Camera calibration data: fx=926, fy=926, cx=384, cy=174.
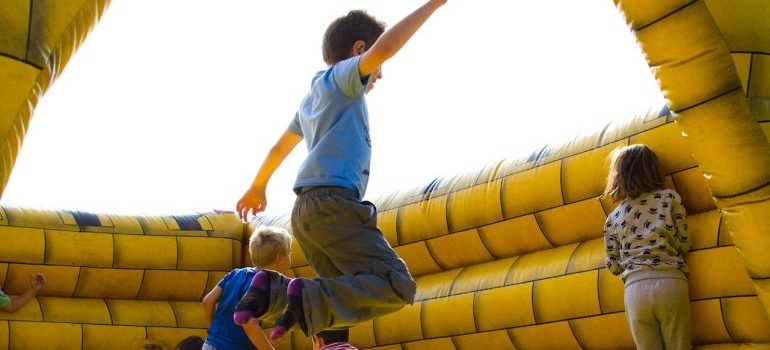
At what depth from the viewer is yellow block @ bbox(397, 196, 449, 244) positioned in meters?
3.01

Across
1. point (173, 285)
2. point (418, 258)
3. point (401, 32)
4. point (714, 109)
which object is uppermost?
point (401, 32)

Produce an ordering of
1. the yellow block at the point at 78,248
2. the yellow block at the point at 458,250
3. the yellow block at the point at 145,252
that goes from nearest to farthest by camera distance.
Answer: the yellow block at the point at 458,250 < the yellow block at the point at 78,248 < the yellow block at the point at 145,252

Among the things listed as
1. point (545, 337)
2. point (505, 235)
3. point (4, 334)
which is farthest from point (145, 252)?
point (545, 337)

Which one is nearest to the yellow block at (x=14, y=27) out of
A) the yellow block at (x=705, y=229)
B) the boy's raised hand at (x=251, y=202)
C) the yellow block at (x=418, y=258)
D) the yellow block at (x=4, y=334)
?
the boy's raised hand at (x=251, y=202)

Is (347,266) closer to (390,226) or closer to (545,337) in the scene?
(545,337)

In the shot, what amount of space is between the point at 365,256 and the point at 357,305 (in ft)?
0.32

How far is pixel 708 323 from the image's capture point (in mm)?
2150

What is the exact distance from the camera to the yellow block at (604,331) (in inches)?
92.8

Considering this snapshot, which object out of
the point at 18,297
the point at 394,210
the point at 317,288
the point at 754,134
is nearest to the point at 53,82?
the point at 317,288

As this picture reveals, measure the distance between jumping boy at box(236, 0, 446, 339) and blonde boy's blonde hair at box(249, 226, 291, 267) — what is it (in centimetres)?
65

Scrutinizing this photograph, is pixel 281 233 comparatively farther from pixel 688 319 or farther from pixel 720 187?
pixel 720 187

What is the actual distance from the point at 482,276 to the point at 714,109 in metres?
1.39

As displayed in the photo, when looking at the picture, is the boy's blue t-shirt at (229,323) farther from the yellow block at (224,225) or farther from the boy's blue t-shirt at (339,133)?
the yellow block at (224,225)

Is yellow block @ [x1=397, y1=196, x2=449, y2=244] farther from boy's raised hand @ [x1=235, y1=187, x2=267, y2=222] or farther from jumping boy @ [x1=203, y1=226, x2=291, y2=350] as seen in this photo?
boy's raised hand @ [x1=235, y1=187, x2=267, y2=222]
